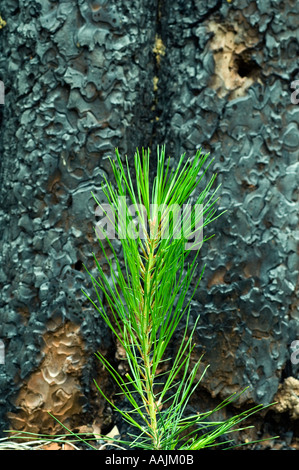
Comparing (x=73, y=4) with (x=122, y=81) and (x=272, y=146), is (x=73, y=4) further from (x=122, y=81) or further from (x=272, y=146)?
(x=272, y=146)

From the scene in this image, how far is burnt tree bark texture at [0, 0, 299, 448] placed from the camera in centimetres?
148

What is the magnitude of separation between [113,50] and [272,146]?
465 mm

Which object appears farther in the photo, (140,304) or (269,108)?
(269,108)

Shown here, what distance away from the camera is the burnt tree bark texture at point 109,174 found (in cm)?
148

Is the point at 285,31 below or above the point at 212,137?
above

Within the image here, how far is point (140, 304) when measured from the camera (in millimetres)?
940

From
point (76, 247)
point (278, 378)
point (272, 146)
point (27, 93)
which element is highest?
point (27, 93)

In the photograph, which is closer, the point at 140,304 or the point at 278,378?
the point at 140,304

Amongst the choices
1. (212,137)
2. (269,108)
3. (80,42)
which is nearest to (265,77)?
(269,108)

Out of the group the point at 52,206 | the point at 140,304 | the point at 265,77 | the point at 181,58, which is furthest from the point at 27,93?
the point at 140,304

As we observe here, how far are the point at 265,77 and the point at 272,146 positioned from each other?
175 mm

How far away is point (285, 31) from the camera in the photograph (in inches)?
59.7

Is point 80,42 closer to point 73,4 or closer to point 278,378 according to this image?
point 73,4

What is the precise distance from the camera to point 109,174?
150 centimetres
